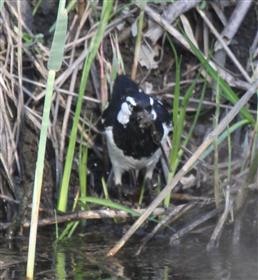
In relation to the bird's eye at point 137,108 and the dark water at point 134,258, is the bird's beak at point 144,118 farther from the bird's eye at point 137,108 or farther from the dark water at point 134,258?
the dark water at point 134,258

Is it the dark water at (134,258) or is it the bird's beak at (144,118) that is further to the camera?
the bird's beak at (144,118)

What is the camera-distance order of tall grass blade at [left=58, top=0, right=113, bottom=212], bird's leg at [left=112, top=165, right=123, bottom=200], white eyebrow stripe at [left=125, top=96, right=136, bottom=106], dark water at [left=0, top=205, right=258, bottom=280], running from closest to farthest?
dark water at [left=0, top=205, right=258, bottom=280] → tall grass blade at [left=58, top=0, right=113, bottom=212] → white eyebrow stripe at [left=125, top=96, right=136, bottom=106] → bird's leg at [left=112, top=165, right=123, bottom=200]

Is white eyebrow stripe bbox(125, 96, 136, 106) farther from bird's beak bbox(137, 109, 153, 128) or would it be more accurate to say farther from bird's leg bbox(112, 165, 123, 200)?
bird's leg bbox(112, 165, 123, 200)

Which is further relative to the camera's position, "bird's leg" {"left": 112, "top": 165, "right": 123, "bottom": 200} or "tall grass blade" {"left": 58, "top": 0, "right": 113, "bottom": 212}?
"bird's leg" {"left": 112, "top": 165, "right": 123, "bottom": 200}

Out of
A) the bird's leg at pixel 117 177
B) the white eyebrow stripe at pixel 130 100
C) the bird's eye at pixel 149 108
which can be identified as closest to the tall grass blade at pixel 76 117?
the white eyebrow stripe at pixel 130 100

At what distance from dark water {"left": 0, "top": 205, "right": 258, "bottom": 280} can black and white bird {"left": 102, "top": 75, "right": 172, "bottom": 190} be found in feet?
2.08

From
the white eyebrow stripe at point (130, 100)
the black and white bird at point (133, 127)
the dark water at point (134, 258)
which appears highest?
the white eyebrow stripe at point (130, 100)

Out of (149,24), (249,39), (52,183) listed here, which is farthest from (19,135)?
(249,39)

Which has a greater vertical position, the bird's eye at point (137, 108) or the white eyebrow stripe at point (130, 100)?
the white eyebrow stripe at point (130, 100)

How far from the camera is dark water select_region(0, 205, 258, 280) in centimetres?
509

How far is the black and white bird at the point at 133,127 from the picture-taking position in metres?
6.15

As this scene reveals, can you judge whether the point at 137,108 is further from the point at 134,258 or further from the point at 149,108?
the point at 134,258

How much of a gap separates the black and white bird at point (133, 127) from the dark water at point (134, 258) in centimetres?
63

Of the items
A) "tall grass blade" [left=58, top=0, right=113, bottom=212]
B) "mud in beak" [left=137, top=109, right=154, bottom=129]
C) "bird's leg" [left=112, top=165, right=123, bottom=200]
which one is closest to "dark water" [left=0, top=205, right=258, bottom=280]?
"tall grass blade" [left=58, top=0, right=113, bottom=212]
